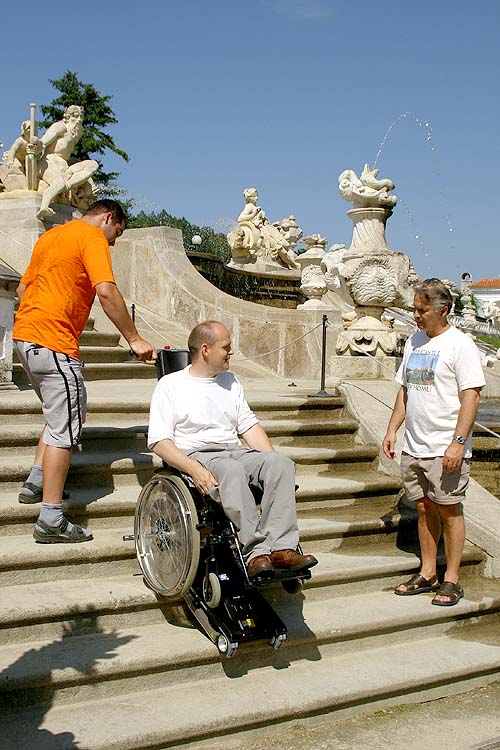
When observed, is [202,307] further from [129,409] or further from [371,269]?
[129,409]

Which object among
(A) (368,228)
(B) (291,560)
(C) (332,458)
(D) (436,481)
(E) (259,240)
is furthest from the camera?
(E) (259,240)

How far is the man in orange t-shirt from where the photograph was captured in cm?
447

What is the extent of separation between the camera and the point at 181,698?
375 centimetres

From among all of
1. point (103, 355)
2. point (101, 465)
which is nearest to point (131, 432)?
point (101, 465)

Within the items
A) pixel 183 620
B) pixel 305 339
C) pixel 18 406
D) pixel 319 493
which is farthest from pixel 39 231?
pixel 183 620

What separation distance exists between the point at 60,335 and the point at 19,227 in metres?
9.10

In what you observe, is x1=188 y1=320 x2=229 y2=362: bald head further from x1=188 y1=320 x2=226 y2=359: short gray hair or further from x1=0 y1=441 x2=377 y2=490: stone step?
x1=0 y1=441 x2=377 y2=490: stone step

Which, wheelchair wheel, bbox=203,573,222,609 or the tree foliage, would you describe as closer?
wheelchair wheel, bbox=203,573,222,609

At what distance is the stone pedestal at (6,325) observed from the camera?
23.9 ft

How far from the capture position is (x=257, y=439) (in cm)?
450

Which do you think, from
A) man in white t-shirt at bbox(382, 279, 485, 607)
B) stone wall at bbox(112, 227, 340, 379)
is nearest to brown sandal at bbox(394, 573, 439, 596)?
man in white t-shirt at bbox(382, 279, 485, 607)

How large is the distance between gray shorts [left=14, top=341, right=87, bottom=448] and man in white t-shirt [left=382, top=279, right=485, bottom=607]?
1862mm

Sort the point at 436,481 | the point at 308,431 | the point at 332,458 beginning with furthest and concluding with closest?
1. the point at 308,431
2. the point at 332,458
3. the point at 436,481

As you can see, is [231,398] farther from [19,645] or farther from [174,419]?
[19,645]
